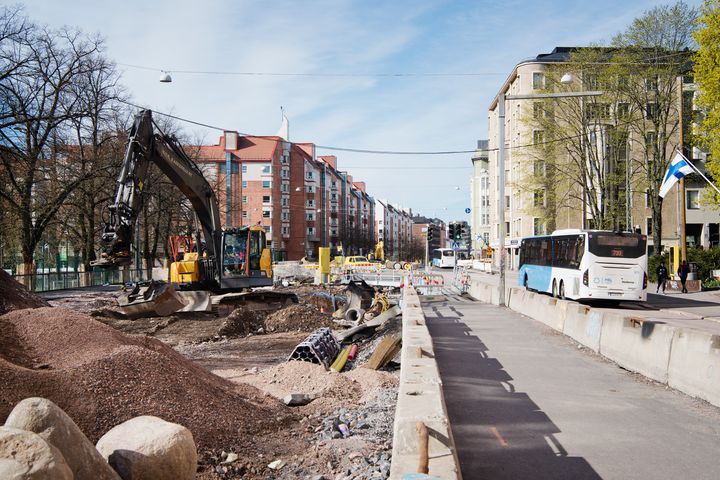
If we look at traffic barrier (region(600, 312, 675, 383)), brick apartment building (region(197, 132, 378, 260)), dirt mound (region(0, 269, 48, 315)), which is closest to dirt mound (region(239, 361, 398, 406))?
traffic barrier (region(600, 312, 675, 383))

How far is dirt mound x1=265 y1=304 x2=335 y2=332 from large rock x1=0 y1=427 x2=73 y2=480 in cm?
1613

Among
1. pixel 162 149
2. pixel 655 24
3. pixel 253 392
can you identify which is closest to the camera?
pixel 253 392

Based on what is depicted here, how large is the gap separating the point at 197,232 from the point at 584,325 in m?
16.5

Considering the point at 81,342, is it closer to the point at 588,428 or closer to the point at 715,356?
the point at 588,428

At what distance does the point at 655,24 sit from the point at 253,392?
3746 centimetres

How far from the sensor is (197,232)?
25.9 m

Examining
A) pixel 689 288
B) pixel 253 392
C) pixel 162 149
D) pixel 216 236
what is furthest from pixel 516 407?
pixel 689 288

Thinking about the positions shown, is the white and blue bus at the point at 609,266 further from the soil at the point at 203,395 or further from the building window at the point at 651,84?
the building window at the point at 651,84

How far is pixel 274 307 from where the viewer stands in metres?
26.0

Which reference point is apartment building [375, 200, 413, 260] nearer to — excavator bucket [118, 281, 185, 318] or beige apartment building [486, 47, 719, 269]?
beige apartment building [486, 47, 719, 269]

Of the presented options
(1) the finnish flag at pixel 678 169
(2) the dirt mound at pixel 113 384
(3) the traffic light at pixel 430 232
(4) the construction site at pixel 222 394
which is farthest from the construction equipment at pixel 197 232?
(1) the finnish flag at pixel 678 169

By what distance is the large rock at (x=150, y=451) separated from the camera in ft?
16.2

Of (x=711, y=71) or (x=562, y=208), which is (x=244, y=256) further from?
(x=562, y=208)

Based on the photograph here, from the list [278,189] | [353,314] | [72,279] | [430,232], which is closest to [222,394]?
[353,314]
